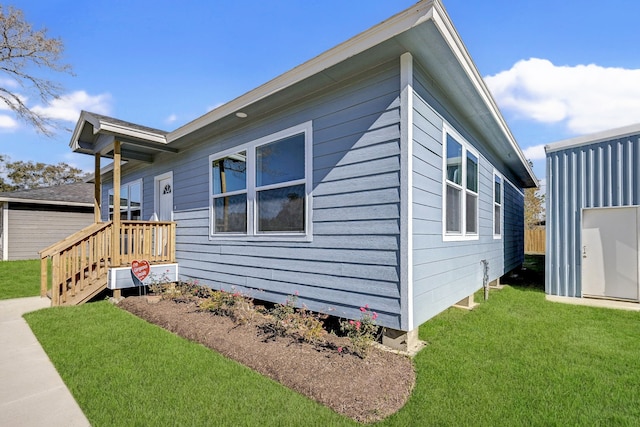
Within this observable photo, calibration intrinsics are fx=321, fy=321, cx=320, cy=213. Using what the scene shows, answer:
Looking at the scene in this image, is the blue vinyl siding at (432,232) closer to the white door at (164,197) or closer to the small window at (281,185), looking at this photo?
the small window at (281,185)

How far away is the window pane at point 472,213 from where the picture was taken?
5477 mm

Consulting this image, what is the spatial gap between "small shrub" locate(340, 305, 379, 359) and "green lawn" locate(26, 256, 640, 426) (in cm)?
51

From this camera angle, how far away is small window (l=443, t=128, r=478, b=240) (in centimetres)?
461

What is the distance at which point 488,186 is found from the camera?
6797 millimetres

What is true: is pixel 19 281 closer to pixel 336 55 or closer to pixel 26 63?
pixel 336 55

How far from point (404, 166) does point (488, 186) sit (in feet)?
14.3

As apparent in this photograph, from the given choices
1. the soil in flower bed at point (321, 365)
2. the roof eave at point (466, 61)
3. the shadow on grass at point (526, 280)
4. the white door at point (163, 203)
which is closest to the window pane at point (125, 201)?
the white door at point (163, 203)

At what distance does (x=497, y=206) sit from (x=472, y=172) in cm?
249

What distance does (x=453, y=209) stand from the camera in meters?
4.82

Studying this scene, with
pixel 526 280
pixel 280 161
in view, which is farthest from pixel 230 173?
pixel 526 280

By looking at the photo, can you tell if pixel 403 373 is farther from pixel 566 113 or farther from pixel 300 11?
pixel 566 113

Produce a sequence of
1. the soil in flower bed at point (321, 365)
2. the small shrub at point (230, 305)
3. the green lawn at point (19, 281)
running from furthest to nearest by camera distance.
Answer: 1. the green lawn at point (19, 281)
2. the small shrub at point (230, 305)
3. the soil in flower bed at point (321, 365)

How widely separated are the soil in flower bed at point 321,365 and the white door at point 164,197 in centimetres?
360

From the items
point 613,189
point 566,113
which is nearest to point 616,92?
point 566,113
